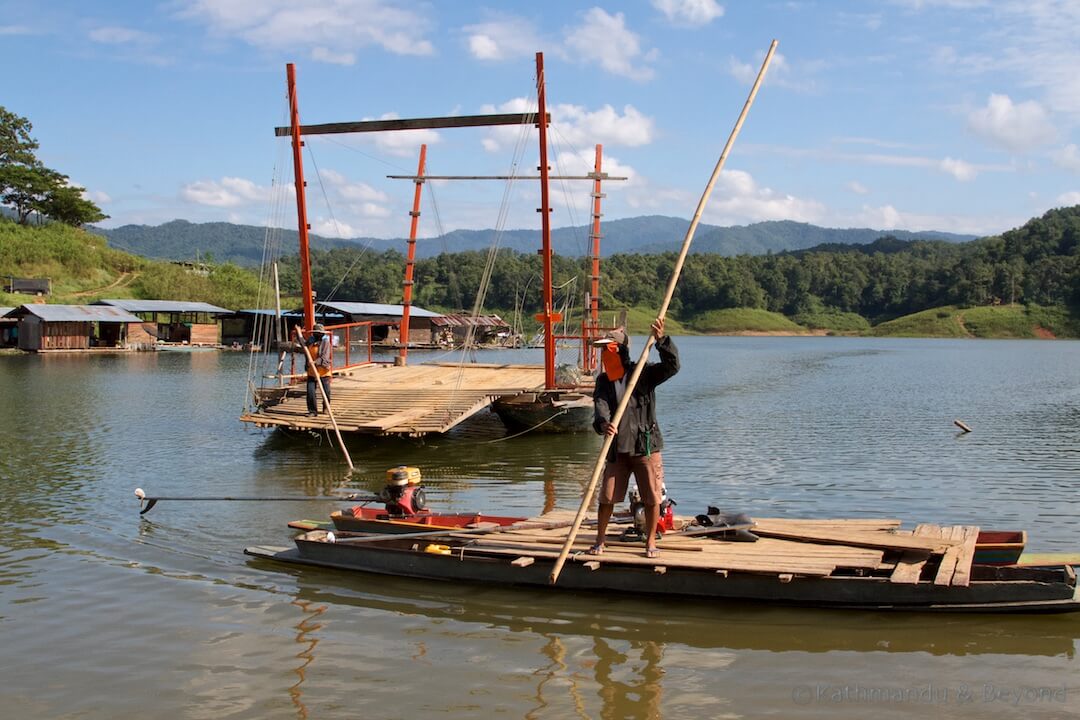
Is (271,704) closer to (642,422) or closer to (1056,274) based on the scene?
(642,422)

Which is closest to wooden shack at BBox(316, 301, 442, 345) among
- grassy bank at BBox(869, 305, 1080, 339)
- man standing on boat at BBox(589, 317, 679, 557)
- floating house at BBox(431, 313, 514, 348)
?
floating house at BBox(431, 313, 514, 348)

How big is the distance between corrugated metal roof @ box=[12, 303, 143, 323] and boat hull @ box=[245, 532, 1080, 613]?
64527 mm

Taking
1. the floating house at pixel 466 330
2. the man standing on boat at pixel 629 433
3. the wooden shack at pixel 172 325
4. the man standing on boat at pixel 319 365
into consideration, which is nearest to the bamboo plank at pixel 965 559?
the man standing on boat at pixel 629 433

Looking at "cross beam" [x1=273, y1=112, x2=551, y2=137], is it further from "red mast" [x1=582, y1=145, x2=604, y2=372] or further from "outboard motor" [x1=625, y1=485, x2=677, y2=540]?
"outboard motor" [x1=625, y1=485, x2=677, y2=540]

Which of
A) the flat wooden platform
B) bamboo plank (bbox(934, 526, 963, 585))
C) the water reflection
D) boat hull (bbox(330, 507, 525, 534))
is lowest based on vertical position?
the water reflection

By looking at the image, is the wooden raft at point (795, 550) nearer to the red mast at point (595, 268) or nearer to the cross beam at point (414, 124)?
the cross beam at point (414, 124)

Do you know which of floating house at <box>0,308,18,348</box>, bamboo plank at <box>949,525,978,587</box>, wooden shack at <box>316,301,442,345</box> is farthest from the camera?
wooden shack at <box>316,301,442,345</box>

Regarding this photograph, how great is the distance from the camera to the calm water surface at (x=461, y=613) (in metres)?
8.33

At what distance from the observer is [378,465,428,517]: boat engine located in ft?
41.2

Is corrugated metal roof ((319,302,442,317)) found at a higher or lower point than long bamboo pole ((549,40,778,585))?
higher

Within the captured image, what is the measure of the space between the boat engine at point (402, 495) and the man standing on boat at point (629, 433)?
305 cm

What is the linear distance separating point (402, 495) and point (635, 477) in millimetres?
3641

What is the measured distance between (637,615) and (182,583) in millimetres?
5939

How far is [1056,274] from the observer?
456ft
